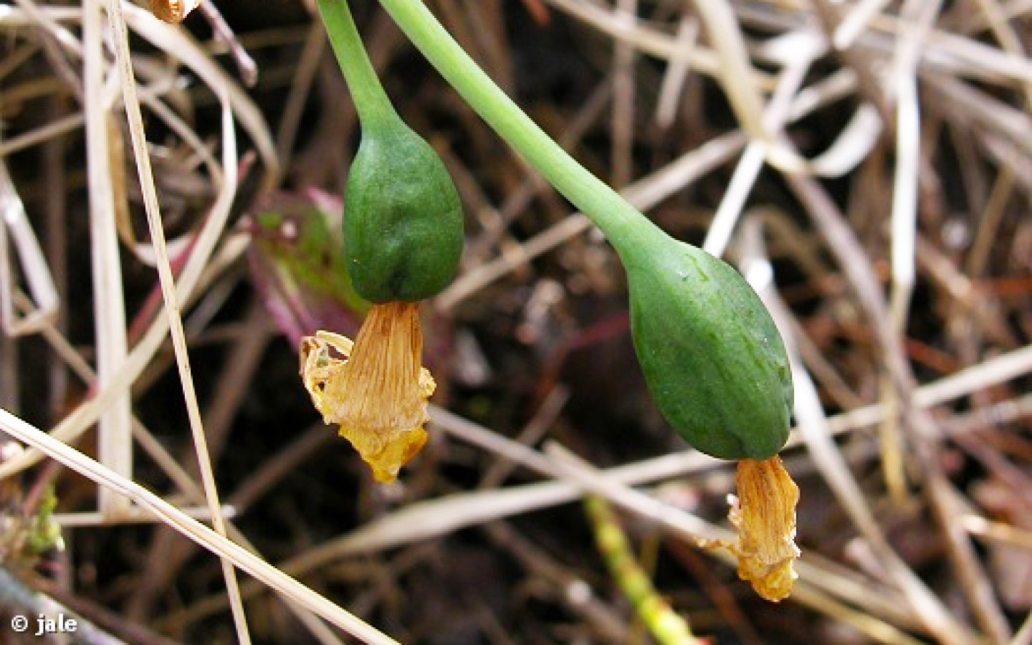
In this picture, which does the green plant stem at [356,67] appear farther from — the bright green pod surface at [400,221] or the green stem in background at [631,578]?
the green stem in background at [631,578]

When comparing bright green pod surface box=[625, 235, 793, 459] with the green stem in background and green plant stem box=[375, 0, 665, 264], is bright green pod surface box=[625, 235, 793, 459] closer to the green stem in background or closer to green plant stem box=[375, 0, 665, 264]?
green plant stem box=[375, 0, 665, 264]

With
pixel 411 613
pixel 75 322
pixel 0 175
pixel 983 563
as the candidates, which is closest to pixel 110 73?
pixel 0 175

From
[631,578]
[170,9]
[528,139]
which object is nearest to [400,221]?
[528,139]

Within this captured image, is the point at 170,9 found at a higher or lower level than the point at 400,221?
higher

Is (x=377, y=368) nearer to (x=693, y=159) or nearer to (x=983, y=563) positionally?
(x=693, y=159)

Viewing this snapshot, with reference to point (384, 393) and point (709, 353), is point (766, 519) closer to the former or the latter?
point (709, 353)

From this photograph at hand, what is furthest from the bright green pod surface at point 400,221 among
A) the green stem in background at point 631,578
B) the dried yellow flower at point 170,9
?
the green stem in background at point 631,578

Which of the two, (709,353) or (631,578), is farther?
(631,578)
